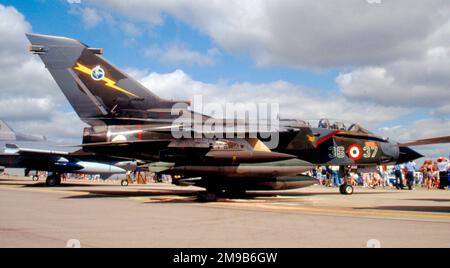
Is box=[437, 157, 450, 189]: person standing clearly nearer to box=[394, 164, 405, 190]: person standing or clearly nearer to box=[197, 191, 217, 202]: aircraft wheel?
box=[394, 164, 405, 190]: person standing

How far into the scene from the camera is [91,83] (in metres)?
14.0

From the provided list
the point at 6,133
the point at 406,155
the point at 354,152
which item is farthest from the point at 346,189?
the point at 6,133

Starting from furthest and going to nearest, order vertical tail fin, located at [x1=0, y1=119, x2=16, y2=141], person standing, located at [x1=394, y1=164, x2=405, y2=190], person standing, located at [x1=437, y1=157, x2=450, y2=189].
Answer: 1. vertical tail fin, located at [x1=0, y1=119, x2=16, y2=141]
2. person standing, located at [x1=394, y1=164, x2=405, y2=190]
3. person standing, located at [x1=437, y1=157, x2=450, y2=189]

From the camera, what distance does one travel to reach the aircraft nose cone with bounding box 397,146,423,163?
15949 mm

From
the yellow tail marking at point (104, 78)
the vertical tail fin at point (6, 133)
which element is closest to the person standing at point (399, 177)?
the yellow tail marking at point (104, 78)

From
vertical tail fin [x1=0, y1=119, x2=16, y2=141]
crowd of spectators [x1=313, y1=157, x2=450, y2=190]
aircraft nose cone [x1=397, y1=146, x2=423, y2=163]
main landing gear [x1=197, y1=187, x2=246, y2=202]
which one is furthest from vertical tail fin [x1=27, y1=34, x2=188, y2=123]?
vertical tail fin [x1=0, y1=119, x2=16, y2=141]

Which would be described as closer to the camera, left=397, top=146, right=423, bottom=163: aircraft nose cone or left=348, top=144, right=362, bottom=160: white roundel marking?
left=348, top=144, right=362, bottom=160: white roundel marking

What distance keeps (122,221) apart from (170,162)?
578 centimetres

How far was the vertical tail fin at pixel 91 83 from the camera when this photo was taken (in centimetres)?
1398

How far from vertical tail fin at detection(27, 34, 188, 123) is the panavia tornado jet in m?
0.03

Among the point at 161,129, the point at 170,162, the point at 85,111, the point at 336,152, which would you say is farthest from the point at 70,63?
the point at 336,152

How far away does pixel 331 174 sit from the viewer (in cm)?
2622

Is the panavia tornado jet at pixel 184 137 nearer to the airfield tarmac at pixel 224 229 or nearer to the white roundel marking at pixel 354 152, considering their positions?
the white roundel marking at pixel 354 152
